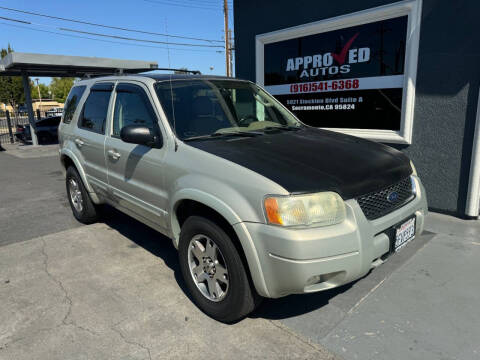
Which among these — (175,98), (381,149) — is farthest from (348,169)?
(175,98)

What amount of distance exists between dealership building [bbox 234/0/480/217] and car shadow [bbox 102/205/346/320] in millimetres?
2825

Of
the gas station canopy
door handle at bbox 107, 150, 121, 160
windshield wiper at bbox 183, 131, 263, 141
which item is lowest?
door handle at bbox 107, 150, 121, 160

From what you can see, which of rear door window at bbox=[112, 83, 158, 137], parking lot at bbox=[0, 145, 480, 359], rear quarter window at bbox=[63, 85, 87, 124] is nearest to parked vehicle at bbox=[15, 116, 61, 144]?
rear quarter window at bbox=[63, 85, 87, 124]

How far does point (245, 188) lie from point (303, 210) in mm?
412

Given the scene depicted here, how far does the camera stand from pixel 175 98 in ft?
11.0

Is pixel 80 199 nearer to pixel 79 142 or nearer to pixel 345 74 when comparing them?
pixel 79 142

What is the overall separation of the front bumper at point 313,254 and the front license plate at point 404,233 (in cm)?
31

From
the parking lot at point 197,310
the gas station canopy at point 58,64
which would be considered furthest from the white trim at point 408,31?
the gas station canopy at point 58,64

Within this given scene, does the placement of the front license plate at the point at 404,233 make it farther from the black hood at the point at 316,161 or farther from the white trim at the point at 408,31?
the white trim at the point at 408,31

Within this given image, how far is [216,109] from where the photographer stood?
348 cm

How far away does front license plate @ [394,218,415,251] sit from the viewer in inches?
106

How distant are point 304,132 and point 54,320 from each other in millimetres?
2795

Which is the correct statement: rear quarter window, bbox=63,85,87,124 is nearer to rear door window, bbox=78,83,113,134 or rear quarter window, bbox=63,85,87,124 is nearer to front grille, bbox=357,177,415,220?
rear door window, bbox=78,83,113,134

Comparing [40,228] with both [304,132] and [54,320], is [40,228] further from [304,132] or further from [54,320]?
[304,132]
